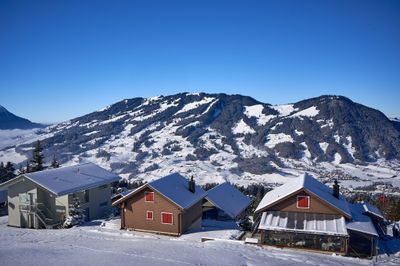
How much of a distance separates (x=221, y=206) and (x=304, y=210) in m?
13.8

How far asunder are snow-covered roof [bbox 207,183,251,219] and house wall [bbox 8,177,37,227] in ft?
69.8

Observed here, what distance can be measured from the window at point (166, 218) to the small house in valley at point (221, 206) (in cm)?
1088

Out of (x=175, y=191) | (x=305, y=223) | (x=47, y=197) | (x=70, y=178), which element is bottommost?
(x=305, y=223)

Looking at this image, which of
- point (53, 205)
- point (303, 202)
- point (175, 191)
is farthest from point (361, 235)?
point (53, 205)

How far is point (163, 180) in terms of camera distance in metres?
31.5

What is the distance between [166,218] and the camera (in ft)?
94.6

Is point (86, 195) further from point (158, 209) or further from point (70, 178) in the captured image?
point (158, 209)

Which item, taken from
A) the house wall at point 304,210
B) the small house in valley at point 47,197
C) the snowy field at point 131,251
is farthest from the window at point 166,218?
the small house in valley at point 47,197

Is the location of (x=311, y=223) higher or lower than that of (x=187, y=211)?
lower

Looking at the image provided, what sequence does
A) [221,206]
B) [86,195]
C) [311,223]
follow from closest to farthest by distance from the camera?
1. [311,223]
2. [86,195]
3. [221,206]

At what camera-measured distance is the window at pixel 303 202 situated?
89.0 feet

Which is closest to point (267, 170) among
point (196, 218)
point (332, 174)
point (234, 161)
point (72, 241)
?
point (234, 161)

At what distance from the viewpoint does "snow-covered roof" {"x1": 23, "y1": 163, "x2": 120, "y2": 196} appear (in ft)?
104

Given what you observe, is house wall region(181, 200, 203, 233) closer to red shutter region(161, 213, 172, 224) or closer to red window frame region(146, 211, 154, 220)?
red shutter region(161, 213, 172, 224)
